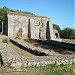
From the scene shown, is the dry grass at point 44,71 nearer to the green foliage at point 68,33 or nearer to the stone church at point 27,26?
the stone church at point 27,26

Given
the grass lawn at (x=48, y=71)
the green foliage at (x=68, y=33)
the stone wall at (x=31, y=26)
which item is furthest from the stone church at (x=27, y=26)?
the grass lawn at (x=48, y=71)

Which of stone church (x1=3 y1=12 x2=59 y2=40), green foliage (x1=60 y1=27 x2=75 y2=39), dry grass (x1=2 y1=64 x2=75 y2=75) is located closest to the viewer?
dry grass (x1=2 y1=64 x2=75 y2=75)

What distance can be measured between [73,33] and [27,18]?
57.1 feet

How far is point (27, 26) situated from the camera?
4612 centimetres

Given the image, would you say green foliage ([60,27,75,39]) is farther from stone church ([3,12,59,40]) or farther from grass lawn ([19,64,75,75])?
grass lawn ([19,64,75,75])

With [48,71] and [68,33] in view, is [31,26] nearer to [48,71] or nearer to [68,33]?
[68,33]

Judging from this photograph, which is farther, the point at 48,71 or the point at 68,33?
the point at 68,33

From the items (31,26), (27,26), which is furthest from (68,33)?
(27,26)

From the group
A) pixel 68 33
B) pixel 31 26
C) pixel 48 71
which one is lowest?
pixel 48 71

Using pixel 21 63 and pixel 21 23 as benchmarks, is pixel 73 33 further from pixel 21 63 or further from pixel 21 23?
pixel 21 63

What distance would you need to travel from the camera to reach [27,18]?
46.6 m

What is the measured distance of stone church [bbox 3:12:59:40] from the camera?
44.1m

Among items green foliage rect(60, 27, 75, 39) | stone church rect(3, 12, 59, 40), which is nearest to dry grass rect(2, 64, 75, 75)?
stone church rect(3, 12, 59, 40)

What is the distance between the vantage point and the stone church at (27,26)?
145 ft
